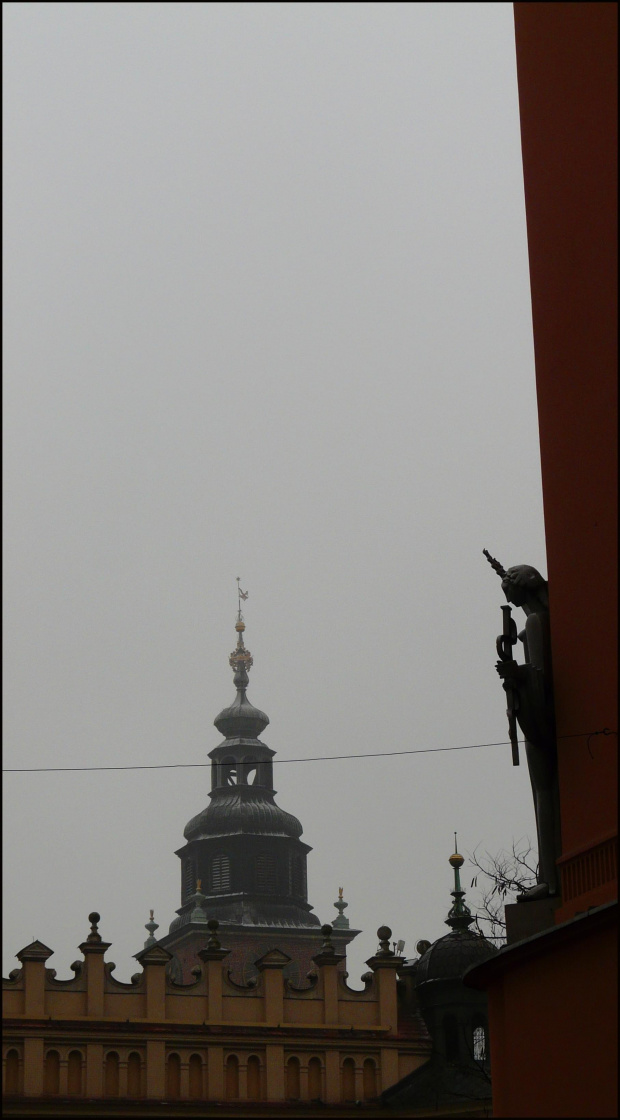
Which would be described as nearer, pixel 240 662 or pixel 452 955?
pixel 452 955

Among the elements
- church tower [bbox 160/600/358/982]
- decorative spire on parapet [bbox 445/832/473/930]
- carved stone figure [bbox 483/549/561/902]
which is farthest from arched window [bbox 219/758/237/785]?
carved stone figure [bbox 483/549/561/902]

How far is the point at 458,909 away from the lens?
31422 mm

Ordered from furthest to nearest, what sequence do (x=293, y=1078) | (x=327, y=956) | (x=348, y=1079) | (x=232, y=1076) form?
(x=327, y=956) < (x=348, y=1079) < (x=293, y=1078) < (x=232, y=1076)

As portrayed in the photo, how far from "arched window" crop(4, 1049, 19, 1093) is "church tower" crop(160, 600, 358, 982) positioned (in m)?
32.7

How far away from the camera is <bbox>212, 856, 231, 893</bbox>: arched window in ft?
215

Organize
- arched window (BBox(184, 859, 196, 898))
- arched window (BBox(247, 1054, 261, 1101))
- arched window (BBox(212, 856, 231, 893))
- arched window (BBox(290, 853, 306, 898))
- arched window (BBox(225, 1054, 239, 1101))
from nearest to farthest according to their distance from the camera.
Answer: arched window (BBox(225, 1054, 239, 1101)) < arched window (BBox(247, 1054, 261, 1101)) < arched window (BBox(212, 856, 231, 893)) < arched window (BBox(290, 853, 306, 898)) < arched window (BBox(184, 859, 196, 898))

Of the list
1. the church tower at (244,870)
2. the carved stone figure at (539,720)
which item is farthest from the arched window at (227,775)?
the carved stone figure at (539,720)

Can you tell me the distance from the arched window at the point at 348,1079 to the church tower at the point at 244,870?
30831mm

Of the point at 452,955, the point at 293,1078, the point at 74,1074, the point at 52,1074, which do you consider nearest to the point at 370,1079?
the point at 293,1078

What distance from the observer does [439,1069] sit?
29000 mm

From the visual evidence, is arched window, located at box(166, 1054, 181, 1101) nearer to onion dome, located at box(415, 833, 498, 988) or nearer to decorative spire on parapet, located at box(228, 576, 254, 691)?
onion dome, located at box(415, 833, 498, 988)

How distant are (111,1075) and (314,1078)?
361cm

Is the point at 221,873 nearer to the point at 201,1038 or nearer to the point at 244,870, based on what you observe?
the point at 244,870

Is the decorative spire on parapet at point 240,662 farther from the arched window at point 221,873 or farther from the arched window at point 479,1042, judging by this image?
the arched window at point 479,1042
